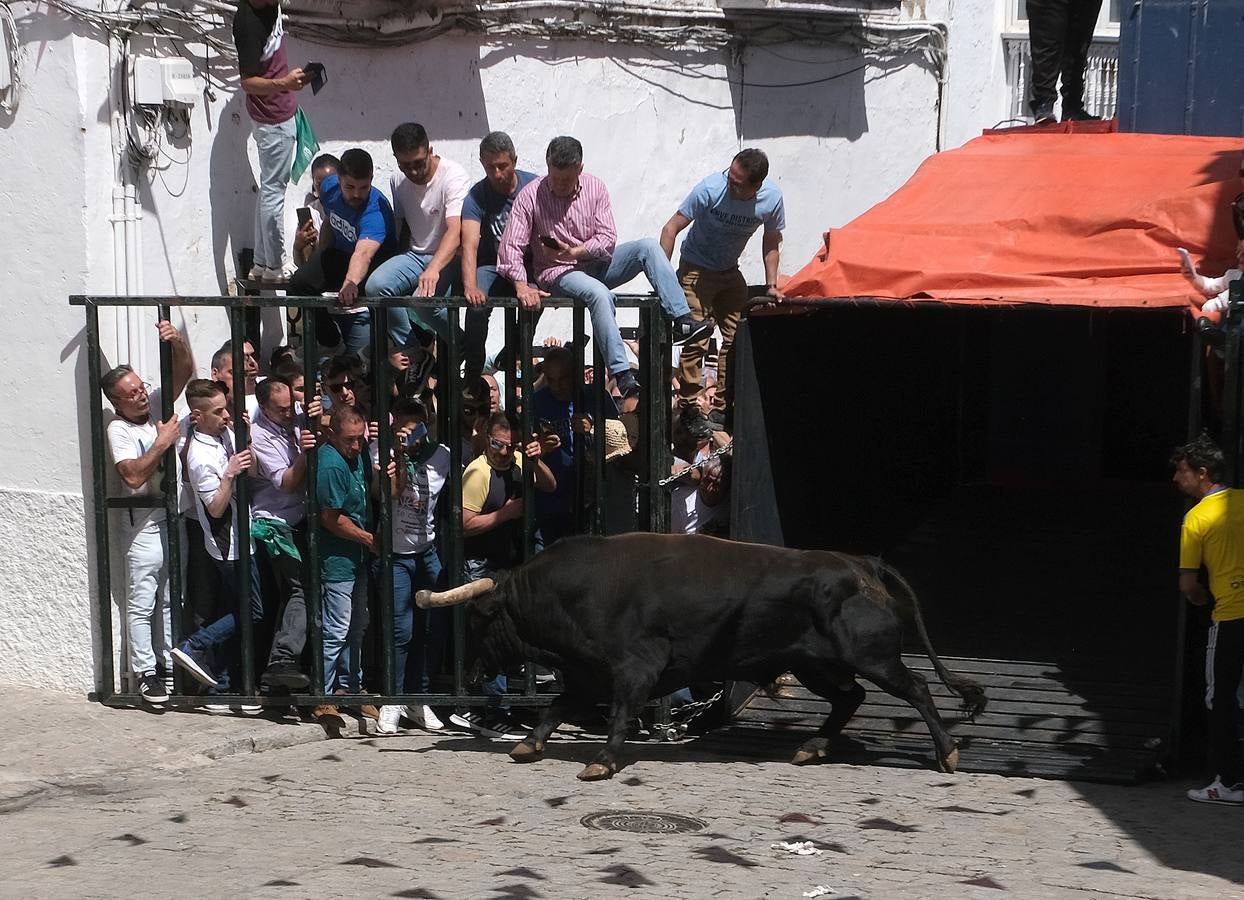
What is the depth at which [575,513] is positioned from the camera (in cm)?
960

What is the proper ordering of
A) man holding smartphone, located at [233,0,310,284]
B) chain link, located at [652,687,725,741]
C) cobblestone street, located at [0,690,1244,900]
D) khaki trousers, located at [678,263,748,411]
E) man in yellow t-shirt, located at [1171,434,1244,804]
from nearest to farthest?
cobblestone street, located at [0,690,1244,900] < man in yellow t-shirt, located at [1171,434,1244,804] < chain link, located at [652,687,725,741] < man holding smartphone, located at [233,0,310,284] < khaki trousers, located at [678,263,748,411]

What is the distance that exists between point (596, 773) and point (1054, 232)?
4117 millimetres

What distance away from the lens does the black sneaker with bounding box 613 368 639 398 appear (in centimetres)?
925

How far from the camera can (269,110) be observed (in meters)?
10.5

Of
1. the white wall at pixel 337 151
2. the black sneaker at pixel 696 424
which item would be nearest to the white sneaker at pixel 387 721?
the white wall at pixel 337 151

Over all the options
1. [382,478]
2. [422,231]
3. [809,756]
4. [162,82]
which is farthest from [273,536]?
[809,756]

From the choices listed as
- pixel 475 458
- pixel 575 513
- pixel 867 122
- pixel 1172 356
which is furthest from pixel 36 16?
pixel 1172 356

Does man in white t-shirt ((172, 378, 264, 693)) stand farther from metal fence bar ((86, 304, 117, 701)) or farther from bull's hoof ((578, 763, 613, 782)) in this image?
bull's hoof ((578, 763, 613, 782))

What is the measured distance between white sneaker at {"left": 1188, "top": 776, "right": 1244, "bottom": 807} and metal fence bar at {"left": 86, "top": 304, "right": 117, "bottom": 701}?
5.75 meters

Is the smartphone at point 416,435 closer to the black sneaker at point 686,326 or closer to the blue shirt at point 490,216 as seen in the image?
the blue shirt at point 490,216

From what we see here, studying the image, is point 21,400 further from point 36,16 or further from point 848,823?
point 848,823

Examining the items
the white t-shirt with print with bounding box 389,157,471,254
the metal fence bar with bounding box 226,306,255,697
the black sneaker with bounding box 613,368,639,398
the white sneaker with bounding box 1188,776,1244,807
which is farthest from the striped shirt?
the white sneaker with bounding box 1188,776,1244,807

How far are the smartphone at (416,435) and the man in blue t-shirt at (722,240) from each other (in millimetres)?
1776

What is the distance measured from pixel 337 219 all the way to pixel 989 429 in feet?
22.8
